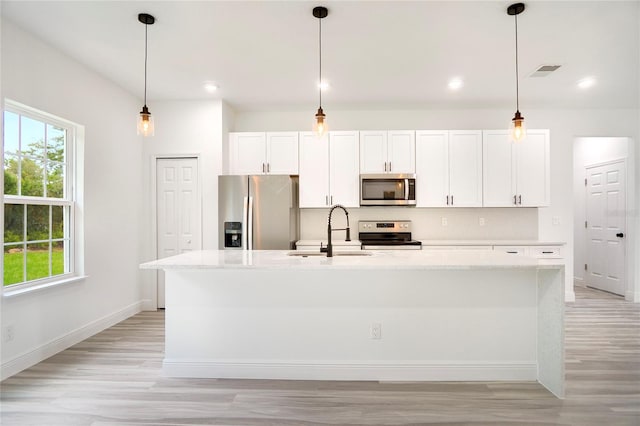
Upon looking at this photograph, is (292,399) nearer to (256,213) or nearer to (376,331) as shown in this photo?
(376,331)

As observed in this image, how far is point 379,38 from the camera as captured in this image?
10.1 ft

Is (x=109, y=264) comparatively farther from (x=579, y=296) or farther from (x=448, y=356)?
(x=579, y=296)

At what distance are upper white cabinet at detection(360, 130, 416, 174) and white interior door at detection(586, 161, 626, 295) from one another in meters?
3.23

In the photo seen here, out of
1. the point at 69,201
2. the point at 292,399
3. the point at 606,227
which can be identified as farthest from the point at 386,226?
the point at 69,201

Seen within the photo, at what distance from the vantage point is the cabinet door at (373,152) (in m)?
4.89

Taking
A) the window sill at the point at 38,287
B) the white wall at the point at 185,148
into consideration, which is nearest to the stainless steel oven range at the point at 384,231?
the white wall at the point at 185,148

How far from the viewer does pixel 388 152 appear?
489 cm

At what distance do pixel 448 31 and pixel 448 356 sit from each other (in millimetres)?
2557

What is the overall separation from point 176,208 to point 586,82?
512 centimetres

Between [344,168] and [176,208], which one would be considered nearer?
[176,208]

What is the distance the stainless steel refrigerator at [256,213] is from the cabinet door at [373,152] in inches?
42.5

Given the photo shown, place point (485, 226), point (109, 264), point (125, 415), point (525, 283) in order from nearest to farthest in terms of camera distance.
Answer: point (125, 415), point (525, 283), point (109, 264), point (485, 226)

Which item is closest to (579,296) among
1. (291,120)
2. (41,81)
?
(291,120)

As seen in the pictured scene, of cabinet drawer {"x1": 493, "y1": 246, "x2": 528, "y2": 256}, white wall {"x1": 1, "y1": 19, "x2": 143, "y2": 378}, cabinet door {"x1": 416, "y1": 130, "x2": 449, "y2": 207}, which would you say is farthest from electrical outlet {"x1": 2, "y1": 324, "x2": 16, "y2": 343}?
cabinet drawer {"x1": 493, "y1": 246, "x2": 528, "y2": 256}
